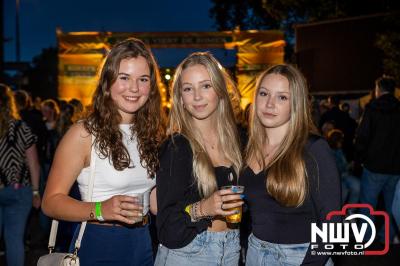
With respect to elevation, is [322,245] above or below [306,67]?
below

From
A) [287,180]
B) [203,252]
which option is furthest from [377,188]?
[203,252]

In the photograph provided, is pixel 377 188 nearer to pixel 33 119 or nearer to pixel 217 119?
pixel 217 119

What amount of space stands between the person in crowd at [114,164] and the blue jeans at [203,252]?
18 centimetres

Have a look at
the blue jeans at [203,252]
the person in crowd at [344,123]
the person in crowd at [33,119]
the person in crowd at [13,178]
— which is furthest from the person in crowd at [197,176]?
the person in crowd at [344,123]

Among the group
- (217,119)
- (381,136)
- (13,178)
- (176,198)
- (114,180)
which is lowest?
(13,178)

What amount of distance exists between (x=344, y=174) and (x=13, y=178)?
15.5ft

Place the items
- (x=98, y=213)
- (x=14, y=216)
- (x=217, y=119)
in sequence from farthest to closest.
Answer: (x=14, y=216), (x=217, y=119), (x=98, y=213)

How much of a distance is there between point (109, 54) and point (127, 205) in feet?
3.51

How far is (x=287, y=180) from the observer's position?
109 inches

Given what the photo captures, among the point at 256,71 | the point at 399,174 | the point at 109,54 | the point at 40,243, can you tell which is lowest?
the point at 40,243

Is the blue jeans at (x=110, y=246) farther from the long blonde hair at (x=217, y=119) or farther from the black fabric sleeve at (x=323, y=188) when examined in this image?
the black fabric sleeve at (x=323, y=188)

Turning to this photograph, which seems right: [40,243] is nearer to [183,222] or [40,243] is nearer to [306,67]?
[183,222]

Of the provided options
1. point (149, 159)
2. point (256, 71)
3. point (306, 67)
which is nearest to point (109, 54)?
point (149, 159)

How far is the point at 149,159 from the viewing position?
116 inches
